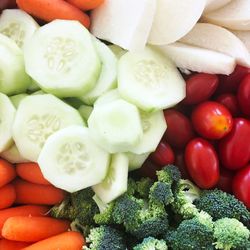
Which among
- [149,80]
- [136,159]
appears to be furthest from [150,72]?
[136,159]

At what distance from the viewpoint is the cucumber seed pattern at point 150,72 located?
150cm

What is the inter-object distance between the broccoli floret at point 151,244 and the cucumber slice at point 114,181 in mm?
135

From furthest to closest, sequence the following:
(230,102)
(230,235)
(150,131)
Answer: (230,102) → (150,131) → (230,235)

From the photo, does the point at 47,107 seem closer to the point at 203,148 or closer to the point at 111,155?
the point at 111,155

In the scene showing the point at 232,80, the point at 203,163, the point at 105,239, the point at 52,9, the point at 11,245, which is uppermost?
the point at 52,9

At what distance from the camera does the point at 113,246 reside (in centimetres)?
137

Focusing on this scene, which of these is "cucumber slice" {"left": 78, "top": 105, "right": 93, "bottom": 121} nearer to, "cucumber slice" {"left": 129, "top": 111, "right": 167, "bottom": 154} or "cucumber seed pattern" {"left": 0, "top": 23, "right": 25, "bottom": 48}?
"cucumber slice" {"left": 129, "top": 111, "right": 167, "bottom": 154}

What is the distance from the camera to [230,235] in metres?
1.34

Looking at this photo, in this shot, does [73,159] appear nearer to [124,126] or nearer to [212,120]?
[124,126]

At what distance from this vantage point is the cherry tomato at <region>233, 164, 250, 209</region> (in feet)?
4.86

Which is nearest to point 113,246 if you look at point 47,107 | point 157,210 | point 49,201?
point 157,210

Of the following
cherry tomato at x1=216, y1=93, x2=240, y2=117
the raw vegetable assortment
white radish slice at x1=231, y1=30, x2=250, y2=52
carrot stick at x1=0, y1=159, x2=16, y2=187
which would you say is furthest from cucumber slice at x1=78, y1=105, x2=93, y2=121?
white radish slice at x1=231, y1=30, x2=250, y2=52

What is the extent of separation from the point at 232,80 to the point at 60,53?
49cm

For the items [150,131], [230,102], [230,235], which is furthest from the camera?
[230,102]
